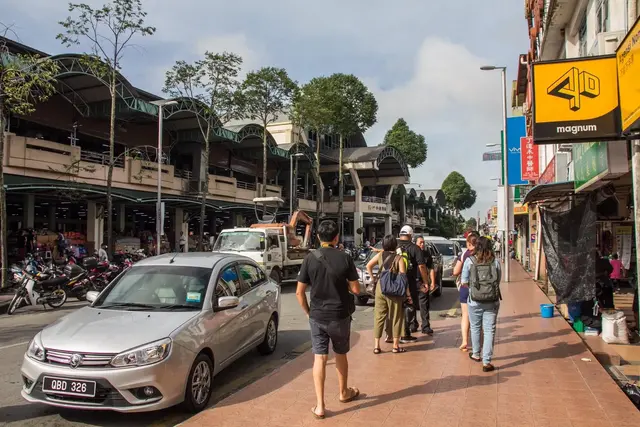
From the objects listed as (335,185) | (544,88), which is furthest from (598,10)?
(335,185)

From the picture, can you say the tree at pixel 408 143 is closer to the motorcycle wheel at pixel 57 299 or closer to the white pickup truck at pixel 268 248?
the white pickup truck at pixel 268 248

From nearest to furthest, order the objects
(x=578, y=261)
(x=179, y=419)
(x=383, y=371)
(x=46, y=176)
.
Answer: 1. (x=179, y=419)
2. (x=383, y=371)
3. (x=578, y=261)
4. (x=46, y=176)

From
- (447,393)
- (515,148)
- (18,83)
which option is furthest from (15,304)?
(515,148)

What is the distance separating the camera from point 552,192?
9.73 metres

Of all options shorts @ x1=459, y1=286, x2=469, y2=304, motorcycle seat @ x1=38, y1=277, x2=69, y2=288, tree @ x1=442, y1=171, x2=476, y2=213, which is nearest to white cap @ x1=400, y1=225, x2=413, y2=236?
shorts @ x1=459, y1=286, x2=469, y2=304

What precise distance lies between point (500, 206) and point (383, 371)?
1594cm

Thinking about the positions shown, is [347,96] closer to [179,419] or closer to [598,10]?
[598,10]

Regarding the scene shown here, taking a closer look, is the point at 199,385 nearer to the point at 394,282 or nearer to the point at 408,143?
the point at 394,282

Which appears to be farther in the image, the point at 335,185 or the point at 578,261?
the point at 335,185

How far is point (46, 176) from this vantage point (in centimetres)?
2019

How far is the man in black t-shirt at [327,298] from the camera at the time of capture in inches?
175

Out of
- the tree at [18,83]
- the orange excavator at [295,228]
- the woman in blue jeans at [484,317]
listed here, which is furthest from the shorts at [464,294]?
the tree at [18,83]

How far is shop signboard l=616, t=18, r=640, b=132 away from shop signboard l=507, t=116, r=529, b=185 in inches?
523

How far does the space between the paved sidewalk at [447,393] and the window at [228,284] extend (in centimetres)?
109
